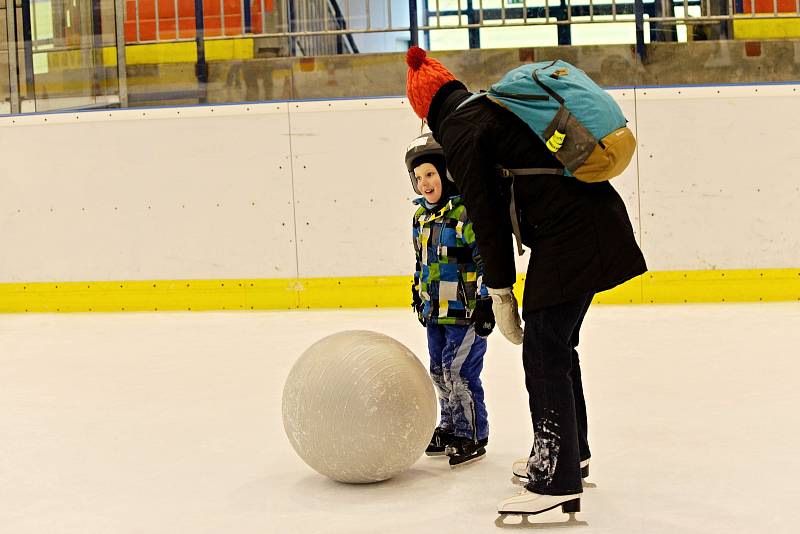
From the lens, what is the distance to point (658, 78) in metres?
8.60

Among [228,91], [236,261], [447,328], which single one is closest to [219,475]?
[447,328]

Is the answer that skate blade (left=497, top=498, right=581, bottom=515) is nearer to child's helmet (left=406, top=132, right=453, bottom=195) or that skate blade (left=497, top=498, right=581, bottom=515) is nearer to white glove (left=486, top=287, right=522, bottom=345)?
white glove (left=486, top=287, right=522, bottom=345)

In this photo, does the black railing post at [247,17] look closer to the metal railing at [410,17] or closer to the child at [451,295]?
the metal railing at [410,17]

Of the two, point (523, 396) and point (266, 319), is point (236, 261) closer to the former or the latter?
point (266, 319)

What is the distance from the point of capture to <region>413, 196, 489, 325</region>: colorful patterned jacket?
421 centimetres

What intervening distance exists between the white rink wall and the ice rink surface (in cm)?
82

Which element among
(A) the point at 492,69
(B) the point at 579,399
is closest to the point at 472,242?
(B) the point at 579,399

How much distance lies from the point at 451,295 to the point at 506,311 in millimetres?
731

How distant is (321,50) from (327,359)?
5346mm

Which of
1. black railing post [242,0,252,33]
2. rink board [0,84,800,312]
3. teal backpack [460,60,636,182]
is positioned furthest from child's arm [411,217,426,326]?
black railing post [242,0,252,33]

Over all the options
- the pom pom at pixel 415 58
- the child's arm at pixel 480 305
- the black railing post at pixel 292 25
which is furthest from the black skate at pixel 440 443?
the black railing post at pixel 292 25

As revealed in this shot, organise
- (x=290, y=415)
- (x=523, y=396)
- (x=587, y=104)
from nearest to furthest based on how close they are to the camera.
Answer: (x=587, y=104)
(x=290, y=415)
(x=523, y=396)

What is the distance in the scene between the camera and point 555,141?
11.0 feet

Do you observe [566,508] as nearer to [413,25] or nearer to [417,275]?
[417,275]
